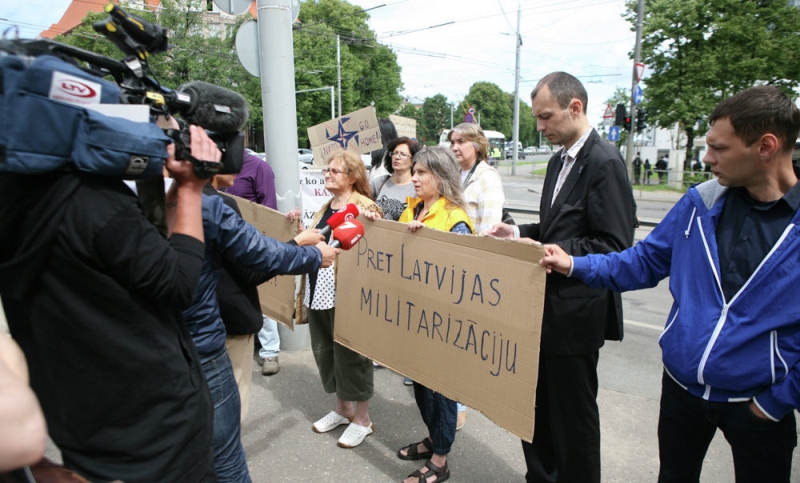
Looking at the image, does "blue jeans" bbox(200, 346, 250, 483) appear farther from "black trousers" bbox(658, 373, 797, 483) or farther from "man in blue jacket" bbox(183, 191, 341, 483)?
"black trousers" bbox(658, 373, 797, 483)

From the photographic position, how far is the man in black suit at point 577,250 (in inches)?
82.7

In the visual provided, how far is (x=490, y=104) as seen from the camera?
84.6 m

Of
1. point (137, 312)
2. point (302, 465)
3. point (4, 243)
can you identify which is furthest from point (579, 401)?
point (4, 243)

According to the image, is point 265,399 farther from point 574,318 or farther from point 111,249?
point 111,249

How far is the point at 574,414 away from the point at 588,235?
79 cm

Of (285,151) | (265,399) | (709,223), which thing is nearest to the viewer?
(709,223)

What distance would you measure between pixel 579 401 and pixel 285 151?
2980 mm

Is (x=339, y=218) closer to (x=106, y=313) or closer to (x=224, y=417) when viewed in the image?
(x=224, y=417)

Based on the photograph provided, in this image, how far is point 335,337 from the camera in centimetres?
293

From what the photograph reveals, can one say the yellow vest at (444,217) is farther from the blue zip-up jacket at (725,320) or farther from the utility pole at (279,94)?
the utility pole at (279,94)

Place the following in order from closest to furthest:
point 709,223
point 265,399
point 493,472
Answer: point 709,223
point 493,472
point 265,399

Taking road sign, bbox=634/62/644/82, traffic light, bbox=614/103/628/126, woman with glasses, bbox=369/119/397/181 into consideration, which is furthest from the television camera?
traffic light, bbox=614/103/628/126

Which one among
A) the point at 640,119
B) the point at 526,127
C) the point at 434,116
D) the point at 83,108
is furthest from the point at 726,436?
the point at 526,127

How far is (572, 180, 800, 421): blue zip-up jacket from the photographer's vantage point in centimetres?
155
